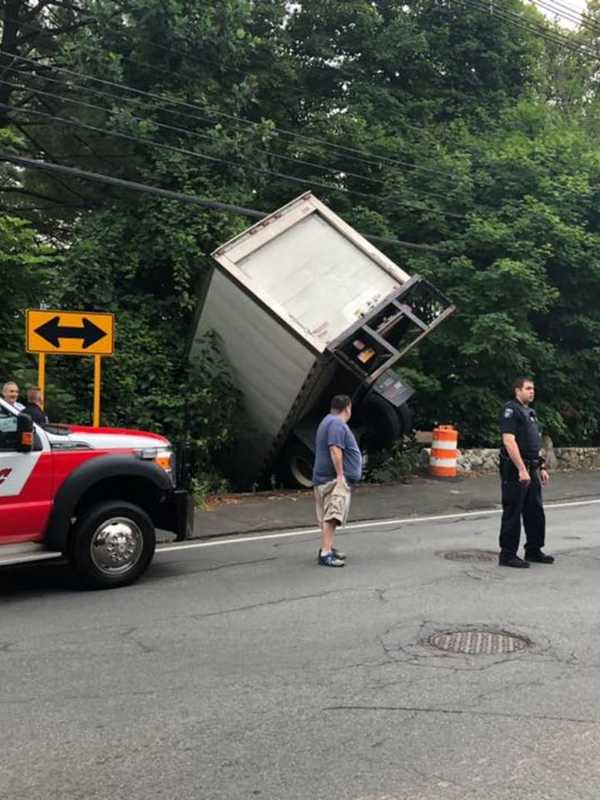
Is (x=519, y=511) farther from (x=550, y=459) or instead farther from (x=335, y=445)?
(x=550, y=459)

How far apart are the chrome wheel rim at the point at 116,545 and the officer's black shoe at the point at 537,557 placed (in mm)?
3851

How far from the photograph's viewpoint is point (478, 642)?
5387 millimetres

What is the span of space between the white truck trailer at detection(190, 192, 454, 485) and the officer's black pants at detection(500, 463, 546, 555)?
4.05 meters

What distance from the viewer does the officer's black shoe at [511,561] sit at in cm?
777

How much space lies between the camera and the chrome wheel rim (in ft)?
22.8

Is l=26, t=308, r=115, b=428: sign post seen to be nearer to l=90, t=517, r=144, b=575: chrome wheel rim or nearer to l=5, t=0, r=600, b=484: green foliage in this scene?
l=5, t=0, r=600, b=484: green foliage

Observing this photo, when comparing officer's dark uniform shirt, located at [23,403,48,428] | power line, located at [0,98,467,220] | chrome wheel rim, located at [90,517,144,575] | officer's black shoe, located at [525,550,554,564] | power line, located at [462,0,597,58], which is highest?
power line, located at [462,0,597,58]

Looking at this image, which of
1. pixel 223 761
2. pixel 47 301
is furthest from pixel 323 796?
pixel 47 301

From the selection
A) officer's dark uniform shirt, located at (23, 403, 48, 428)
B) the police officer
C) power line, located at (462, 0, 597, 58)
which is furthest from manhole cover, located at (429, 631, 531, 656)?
power line, located at (462, 0, 597, 58)

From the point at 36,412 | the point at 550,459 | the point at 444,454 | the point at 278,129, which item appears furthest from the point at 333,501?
the point at 278,129

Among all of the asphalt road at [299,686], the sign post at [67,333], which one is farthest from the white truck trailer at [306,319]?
the asphalt road at [299,686]

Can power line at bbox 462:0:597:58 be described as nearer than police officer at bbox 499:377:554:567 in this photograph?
No

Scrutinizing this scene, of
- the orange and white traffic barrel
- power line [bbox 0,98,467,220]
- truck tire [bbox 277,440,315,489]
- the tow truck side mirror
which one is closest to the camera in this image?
the tow truck side mirror

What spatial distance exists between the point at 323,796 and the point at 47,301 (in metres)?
11.8
